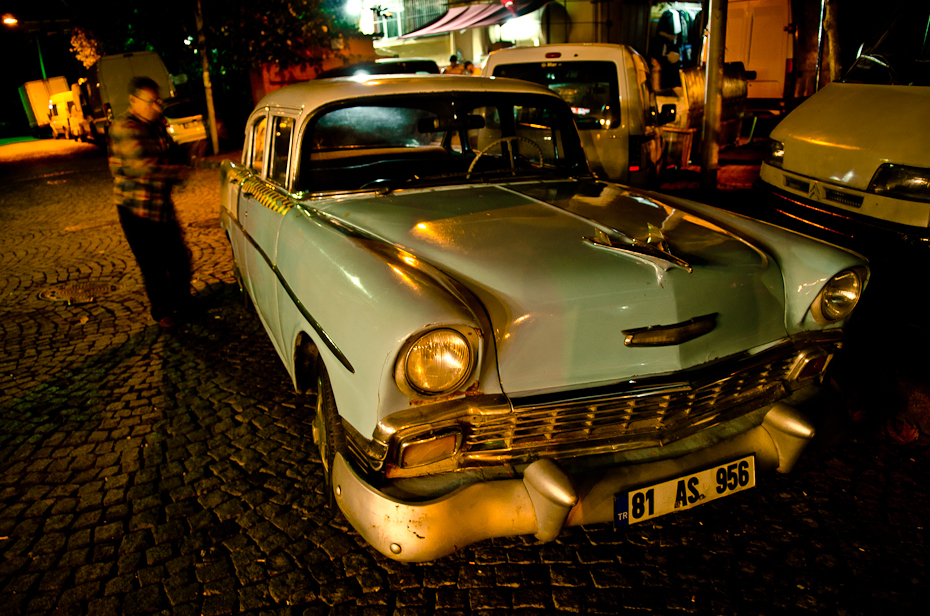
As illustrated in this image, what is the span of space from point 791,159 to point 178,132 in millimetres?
13919

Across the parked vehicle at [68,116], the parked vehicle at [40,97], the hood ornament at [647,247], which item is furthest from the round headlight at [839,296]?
the parked vehicle at [40,97]

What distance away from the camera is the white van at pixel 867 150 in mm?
4109

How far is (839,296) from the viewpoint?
241 centimetres

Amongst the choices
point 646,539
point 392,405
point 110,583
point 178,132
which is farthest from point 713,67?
point 178,132

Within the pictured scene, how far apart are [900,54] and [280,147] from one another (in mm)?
5188

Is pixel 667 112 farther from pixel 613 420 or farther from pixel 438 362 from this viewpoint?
pixel 438 362

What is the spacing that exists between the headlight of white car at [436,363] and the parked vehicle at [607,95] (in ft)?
13.9

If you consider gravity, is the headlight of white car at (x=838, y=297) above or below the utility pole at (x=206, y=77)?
below

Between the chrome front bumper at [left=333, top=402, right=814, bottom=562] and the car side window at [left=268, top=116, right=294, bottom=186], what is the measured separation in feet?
6.09

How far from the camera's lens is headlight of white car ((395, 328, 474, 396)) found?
72.7 inches

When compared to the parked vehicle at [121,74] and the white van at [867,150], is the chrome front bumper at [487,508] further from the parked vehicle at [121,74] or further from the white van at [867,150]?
the parked vehicle at [121,74]

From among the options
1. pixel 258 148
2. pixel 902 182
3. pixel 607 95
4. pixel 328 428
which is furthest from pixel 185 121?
pixel 902 182

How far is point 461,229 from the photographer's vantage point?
8.59ft

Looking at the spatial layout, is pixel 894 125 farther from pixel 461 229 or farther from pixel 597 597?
pixel 597 597
